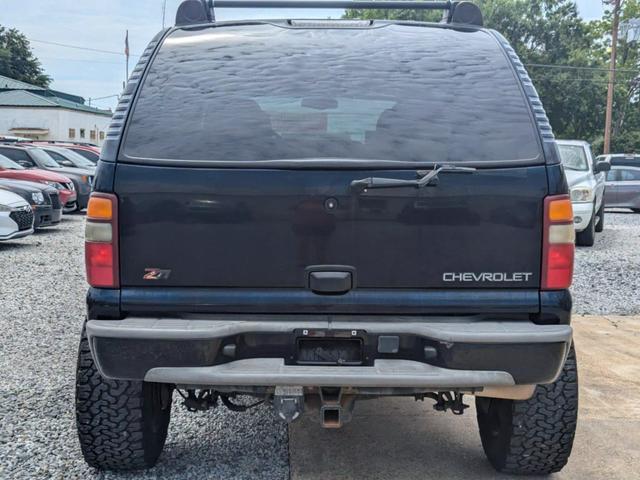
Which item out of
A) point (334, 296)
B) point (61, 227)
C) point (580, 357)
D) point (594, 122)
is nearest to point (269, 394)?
point (334, 296)

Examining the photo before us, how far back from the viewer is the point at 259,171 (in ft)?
9.48

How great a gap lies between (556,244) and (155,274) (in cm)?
153

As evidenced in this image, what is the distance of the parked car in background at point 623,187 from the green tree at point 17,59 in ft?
171

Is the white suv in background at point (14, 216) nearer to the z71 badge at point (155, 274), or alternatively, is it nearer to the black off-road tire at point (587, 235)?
the black off-road tire at point (587, 235)

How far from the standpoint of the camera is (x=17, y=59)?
6203 cm

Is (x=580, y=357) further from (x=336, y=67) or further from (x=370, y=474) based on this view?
(x=336, y=67)

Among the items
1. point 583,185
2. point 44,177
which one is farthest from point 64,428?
point 44,177

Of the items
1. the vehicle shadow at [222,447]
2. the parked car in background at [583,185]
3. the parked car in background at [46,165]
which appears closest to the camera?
the vehicle shadow at [222,447]

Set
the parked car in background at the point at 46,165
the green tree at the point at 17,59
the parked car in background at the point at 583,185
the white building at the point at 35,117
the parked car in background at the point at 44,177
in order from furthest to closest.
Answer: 1. the green tree at the point at 17,59
2. the white building at the point at 35,117
3. the parked car in background at the point at 46,165
4. the parked car in background at the point at 44,177
5. the parked car in background at the point at 583,185

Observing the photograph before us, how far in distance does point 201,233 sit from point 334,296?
0.56 metres

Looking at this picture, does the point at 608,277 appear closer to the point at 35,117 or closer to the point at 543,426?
the point at 543,426

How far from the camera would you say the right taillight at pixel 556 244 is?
2879 mm

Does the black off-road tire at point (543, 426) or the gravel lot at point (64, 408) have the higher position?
the black off-road tire at point (543, 426)

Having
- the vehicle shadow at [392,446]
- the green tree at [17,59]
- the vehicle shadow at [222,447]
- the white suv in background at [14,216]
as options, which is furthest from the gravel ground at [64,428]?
the green tree at [17,59]
